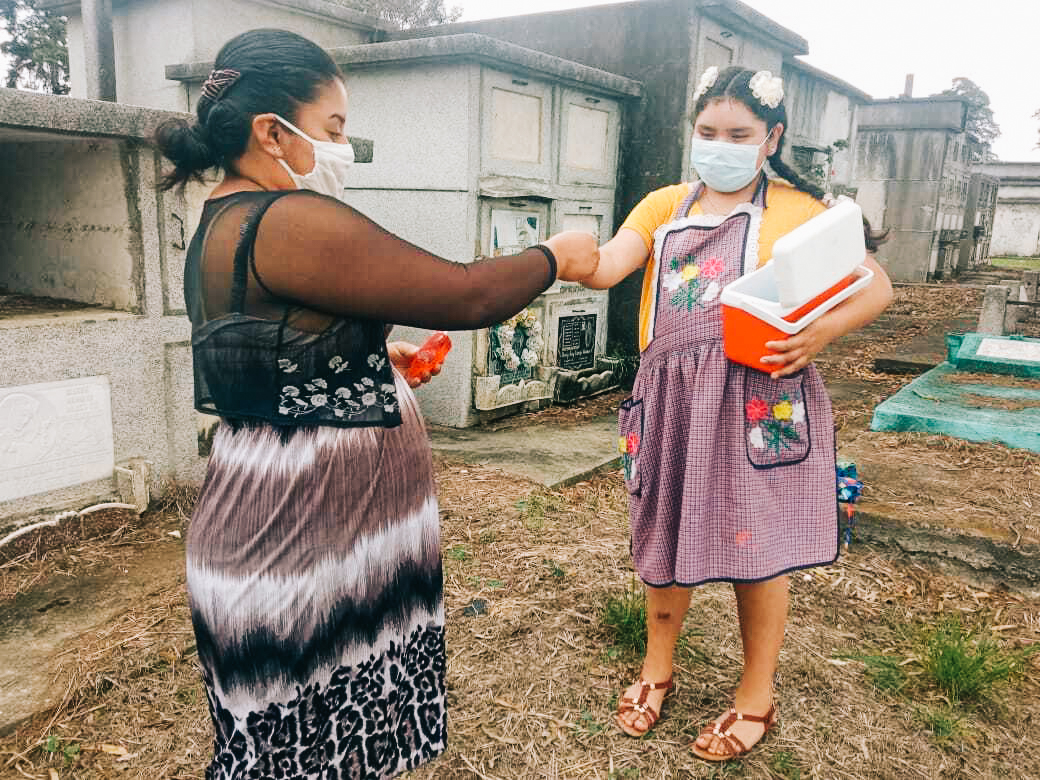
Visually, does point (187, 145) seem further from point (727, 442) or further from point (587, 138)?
point (587, 138)

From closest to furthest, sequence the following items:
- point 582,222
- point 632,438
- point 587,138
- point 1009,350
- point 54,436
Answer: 1. point 632,438
2. point 54,436
3. point 1009,350
4. point 587,138
5. point 582,222

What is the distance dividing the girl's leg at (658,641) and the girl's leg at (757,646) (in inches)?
7.4

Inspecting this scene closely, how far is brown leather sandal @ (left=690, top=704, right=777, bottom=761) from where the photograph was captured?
2404 mm

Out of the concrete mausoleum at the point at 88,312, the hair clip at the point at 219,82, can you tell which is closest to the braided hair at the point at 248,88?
the hair clip at the point at 219,82

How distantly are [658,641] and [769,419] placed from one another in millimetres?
860

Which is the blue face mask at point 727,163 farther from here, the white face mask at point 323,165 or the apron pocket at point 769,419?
the white face mask at point 323,165

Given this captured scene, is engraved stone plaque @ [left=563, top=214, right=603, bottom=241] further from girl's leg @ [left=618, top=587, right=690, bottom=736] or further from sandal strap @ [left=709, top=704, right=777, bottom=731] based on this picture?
sandal strap @ [left=709, top=704, right=777, bottom=731]

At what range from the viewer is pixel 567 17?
8.38 meters

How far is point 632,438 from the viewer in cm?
238

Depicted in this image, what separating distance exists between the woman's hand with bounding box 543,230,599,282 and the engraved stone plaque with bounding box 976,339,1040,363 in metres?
6.05

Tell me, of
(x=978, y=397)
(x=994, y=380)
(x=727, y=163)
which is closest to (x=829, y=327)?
(x=727, y=163)

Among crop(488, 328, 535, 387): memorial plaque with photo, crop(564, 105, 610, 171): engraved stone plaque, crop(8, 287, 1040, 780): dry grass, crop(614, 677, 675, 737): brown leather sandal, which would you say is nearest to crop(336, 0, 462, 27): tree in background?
crop(564, 105, 610, 171): engraved stone plaque

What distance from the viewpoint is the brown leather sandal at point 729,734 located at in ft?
7.89

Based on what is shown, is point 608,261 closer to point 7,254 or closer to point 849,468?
point 849,468
